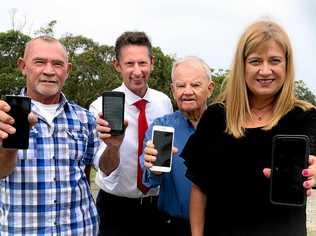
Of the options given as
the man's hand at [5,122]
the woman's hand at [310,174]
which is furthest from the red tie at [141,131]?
the woman's hand at [310,174]

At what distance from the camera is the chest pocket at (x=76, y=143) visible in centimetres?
352

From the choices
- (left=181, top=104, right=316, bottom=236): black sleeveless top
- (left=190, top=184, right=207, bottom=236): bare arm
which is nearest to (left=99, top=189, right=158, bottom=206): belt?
(left=190, top=184, right=207, bottom=236): bare arm

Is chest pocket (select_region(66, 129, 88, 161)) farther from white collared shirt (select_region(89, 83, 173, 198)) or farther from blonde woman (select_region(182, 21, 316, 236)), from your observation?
blonde woman (select_region(182, 21, 316, 236))

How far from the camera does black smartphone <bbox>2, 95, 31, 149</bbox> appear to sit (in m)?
2.91

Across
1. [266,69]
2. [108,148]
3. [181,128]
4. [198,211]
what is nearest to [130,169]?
[108,148]

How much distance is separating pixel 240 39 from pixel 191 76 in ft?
2.64

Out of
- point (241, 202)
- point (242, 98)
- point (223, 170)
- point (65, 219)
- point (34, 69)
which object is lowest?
point (65, 219)

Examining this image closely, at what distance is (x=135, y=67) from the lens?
13.7 feet

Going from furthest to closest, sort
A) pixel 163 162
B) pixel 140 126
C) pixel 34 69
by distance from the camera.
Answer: pixel 140 126
pixel 34 69
pixel 163 162

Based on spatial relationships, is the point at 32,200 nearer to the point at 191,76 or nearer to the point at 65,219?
the point at 65,219

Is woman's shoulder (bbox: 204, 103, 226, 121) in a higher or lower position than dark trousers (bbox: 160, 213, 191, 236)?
higher

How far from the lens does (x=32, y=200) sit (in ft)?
10.9

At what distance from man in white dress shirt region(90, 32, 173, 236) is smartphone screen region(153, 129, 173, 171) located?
0.89m

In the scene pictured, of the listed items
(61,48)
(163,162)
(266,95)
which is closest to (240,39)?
(266,95)
